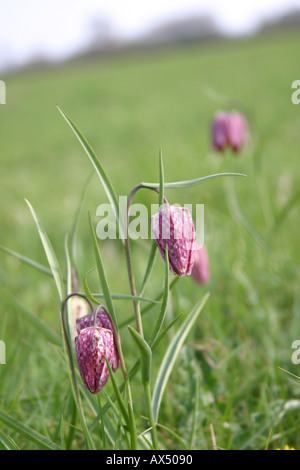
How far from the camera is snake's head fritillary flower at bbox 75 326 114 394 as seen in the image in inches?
28.3

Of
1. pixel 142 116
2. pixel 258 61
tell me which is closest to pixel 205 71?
Answer: pixel 258 61

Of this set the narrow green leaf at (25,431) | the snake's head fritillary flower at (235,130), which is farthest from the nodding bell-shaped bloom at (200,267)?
the snake's head fritillary flower at (235,130)

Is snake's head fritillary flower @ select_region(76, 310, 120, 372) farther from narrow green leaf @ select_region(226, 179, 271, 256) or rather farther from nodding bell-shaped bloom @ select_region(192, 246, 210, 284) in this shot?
narrow green leaf @ select_region(226, 179, 271, 256)

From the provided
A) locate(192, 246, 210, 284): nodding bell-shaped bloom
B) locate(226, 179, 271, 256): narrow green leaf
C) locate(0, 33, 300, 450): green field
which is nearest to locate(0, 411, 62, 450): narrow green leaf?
locate(0, 33, 300, 450): green field

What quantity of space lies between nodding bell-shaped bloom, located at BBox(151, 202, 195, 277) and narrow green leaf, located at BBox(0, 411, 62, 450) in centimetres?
32

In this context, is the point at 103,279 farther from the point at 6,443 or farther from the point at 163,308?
the point at 6,443

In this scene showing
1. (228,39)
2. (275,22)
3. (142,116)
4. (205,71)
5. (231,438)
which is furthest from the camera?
(228,39)

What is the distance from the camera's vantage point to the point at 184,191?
2.50m

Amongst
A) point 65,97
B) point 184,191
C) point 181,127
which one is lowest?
point 184,191

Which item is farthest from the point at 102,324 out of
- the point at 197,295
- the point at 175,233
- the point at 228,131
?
the point at 228,131

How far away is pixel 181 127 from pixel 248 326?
4156mm

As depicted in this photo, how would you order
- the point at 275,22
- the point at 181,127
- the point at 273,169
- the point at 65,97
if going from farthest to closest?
the point at 275,22
the point at 65,97
the point at 181,127
the point at 273,169

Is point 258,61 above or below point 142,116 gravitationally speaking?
above

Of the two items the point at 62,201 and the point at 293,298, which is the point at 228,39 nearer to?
the point at 62,201
